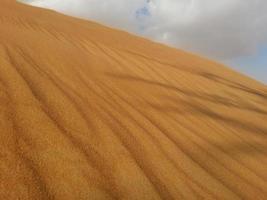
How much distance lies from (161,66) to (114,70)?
7.31ft

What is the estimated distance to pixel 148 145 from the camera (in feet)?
12.6

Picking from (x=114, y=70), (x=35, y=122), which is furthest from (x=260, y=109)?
(x=35, y=122)

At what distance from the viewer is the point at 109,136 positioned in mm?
3646

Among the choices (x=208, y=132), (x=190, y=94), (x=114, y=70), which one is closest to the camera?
(x=208, y=132)

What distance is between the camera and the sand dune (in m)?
2.87

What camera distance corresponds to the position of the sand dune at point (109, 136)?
9.40ft

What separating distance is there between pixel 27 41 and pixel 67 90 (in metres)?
1.60

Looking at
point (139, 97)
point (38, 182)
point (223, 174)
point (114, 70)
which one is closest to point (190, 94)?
point (114, 70)

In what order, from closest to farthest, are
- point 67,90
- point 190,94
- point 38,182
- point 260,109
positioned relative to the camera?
point 38,182 → point 67,90 → point 190,94 → point 260,109

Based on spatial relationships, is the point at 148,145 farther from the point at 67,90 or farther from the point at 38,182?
the point at 38,182

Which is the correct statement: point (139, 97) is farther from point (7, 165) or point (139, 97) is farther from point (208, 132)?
point (7, 165)

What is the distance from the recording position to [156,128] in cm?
436

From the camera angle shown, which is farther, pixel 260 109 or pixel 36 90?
pixel 260 109

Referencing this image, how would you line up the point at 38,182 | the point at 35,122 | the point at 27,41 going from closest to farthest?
the point at 38,182
the point at 35,122
the point at 27,41
